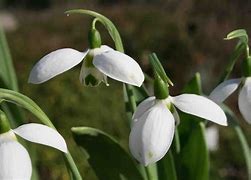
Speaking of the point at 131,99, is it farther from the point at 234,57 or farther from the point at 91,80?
the point at 234,57

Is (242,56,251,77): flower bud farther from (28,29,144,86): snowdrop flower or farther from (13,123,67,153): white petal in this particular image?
(13,123,67,153): white petal

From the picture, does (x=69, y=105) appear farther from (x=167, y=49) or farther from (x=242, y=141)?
(x=167, y=49)

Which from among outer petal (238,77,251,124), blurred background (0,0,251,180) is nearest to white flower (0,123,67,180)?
outer petal (238,77,251,124)

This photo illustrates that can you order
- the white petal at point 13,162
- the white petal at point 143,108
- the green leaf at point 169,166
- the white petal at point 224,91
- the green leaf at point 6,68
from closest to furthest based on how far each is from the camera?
the white petal at point 13,162, the white petal at point 143,108, the white petal at point 224,91, the green leaf at point 169,166, the green leaf at point 6,68

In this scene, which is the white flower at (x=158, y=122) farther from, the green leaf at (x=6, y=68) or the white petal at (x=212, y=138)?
the white petal at (x=212, y=138)

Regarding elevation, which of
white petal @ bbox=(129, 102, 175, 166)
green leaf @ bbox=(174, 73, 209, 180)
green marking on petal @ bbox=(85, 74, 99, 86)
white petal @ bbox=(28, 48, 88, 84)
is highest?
white petal @ bbox=(28, 48, 88, 84)

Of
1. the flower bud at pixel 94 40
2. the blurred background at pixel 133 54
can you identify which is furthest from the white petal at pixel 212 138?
the flower bud at pixel 94 40
